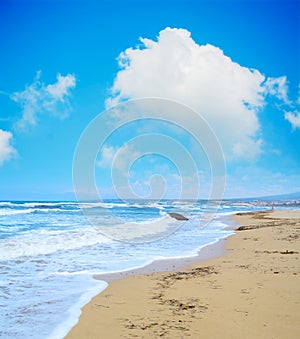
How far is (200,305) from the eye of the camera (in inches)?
215

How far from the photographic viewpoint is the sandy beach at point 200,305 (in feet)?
14.4

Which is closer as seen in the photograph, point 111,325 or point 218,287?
point 111,325

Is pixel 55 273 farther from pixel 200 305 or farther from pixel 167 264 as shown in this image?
pixel 200 305

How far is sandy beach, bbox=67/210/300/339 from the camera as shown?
4.40m

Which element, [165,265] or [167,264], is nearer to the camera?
[165,265]

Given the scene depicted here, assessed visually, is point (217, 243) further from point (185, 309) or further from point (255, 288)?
point (185, 309)

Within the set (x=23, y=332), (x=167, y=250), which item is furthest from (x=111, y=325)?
(x=167, y=250)

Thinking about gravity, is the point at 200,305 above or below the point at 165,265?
above

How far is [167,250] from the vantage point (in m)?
13.0

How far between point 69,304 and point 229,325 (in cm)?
300

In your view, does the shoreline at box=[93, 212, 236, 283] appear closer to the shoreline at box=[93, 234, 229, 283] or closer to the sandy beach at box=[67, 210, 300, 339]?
the shoreline at box=[93, 234, 229, 283]

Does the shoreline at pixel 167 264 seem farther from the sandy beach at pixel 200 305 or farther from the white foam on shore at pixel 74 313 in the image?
the white foam on shore at pixel 74 313

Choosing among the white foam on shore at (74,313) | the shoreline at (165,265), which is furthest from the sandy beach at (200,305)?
the shoreline at (165,265)

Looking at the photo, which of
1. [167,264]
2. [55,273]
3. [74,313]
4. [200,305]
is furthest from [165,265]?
[74,313]
